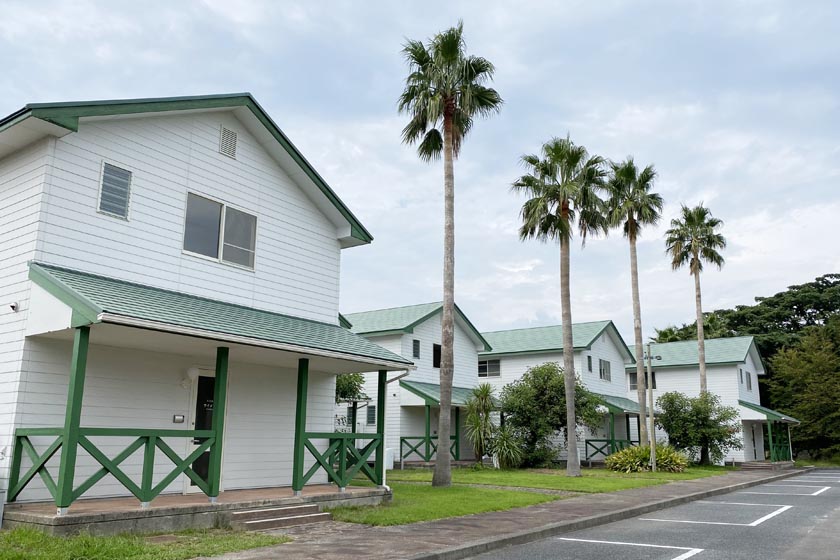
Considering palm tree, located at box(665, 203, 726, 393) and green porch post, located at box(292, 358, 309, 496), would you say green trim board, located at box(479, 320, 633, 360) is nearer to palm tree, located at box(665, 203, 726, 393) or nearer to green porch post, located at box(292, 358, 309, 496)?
palm tree, located at box(665, 203, 726, 393)

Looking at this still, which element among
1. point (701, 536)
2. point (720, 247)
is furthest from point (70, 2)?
point (720, 247)

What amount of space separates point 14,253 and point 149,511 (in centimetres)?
486

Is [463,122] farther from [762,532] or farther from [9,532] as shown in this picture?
[9,532]

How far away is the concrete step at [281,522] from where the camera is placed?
10430 mm

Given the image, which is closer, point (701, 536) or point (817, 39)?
point (701, 536)

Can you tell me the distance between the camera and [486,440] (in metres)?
27.7

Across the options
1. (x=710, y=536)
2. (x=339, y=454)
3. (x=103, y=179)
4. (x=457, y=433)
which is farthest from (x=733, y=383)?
(x=103, y=179)

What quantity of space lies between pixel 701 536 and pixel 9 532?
1045 centimetres


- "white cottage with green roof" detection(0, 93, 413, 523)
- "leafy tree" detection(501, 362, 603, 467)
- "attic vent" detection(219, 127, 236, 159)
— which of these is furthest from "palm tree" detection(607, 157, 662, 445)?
"attic vent" detection(219, 127, 236, 159)

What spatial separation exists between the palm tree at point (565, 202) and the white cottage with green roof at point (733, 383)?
16000mm

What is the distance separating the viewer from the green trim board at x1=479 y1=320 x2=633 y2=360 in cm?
3562

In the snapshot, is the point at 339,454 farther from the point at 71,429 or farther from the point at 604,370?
the point at 604,370

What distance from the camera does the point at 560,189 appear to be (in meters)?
24.2

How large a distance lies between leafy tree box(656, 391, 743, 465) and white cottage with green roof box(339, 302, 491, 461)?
10007 millimetres
